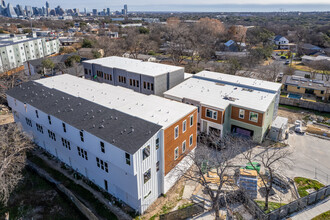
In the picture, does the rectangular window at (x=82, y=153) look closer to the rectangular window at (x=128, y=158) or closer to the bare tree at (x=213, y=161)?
the rectangular window at (x=128, y=158)

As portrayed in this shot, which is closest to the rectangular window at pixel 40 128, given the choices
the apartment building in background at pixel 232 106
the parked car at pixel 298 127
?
the apartment building in background at pixel 232 106

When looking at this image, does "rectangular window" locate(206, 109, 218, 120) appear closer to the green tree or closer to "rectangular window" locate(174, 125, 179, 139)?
"rectangular window" locate(174, 125, 179, 139)

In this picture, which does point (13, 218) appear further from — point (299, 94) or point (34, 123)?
point (299, 94)

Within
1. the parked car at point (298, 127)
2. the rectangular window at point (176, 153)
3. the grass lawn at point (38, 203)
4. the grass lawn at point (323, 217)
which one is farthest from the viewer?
the parked car at point (298, 127)

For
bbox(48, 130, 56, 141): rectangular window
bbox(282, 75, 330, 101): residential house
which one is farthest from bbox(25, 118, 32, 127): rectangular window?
bbox(282, 75, 330, 101): residential house

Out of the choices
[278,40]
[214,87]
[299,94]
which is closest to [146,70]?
[214,87]

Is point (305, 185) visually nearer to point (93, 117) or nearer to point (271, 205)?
point (271, 205)

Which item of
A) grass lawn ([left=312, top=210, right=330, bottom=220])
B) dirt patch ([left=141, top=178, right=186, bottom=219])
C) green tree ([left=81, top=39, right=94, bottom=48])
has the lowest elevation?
dirt patch ([left=141, top=178, right=186, bottom=219])
